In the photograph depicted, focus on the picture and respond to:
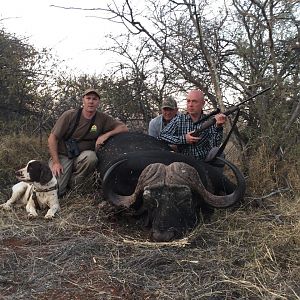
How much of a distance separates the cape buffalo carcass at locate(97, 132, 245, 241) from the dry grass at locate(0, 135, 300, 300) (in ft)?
0.58

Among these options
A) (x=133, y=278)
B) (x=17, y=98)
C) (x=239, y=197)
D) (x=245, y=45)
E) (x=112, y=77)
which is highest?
(x=245, y=45)

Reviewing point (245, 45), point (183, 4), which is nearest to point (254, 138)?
point (245, 45)

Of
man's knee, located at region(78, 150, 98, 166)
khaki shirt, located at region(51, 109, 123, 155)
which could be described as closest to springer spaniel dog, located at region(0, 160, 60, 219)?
man's knee, located at region(78, 150, 98, 166)

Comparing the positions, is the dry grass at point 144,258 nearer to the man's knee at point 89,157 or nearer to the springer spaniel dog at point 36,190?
the springer spaniel dog at point 36,190

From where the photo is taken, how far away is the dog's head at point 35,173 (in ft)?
16.4

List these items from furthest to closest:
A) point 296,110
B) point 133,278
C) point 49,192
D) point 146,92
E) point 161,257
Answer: point 146,92 < point 296,110 < point 49,192 < point 161,257 < point 133,278

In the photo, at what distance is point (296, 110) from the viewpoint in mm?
6457

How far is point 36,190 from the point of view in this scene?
5176mm

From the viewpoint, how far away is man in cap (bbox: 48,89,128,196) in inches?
236

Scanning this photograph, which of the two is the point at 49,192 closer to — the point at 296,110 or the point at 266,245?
the point at 266,245

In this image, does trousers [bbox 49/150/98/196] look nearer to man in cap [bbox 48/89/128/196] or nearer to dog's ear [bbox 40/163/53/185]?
man in cap [bbox 48/89/128/196]

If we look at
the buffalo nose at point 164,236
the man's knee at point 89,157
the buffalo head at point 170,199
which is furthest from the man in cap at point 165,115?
the buffalo nose at point 164,236

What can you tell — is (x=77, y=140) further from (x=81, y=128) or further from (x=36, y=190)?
(x=36, y=190)

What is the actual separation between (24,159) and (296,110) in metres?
4.10
